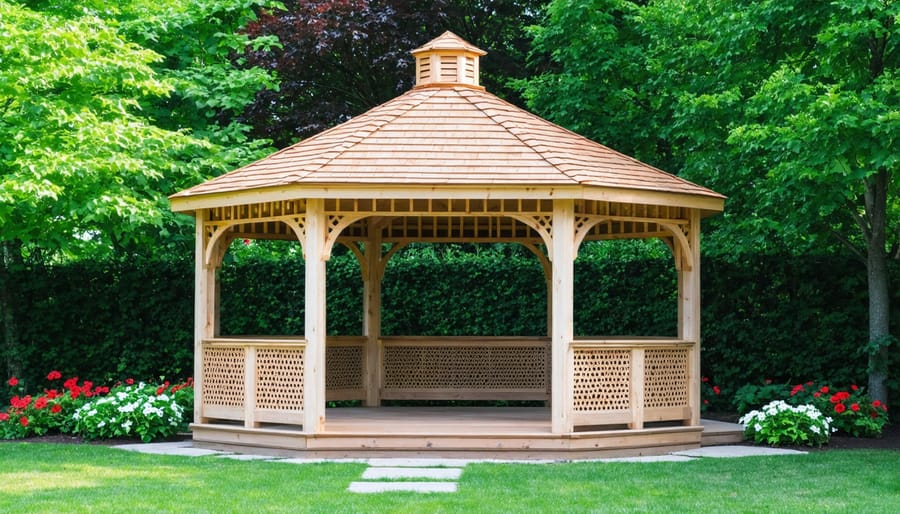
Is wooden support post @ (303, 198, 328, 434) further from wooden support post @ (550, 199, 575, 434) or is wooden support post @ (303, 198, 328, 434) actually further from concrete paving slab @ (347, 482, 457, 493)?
wooden support post @ (550, 199, 575, 434)

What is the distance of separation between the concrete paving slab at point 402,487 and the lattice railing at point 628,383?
2.43 meters

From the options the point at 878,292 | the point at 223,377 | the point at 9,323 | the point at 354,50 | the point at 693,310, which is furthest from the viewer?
the point at 354,50

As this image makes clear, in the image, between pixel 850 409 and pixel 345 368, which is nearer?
pixel 850 409

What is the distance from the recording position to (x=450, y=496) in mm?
8617

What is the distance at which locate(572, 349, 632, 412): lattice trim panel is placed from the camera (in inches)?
443

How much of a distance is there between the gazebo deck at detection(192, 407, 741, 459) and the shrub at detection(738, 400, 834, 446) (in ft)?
1.14

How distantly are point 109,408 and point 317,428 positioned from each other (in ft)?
8.93

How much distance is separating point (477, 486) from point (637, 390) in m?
2.96

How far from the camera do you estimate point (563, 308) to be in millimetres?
11125

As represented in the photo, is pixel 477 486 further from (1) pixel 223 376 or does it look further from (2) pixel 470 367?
(2) pixel 470 367

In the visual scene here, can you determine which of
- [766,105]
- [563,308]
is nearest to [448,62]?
[766,105]

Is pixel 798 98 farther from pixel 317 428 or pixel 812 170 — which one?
pixel 317 428

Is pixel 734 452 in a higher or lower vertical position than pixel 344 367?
lower

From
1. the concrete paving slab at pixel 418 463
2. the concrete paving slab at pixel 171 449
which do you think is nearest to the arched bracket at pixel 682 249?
the concrete paving slab at pixel 418 463
